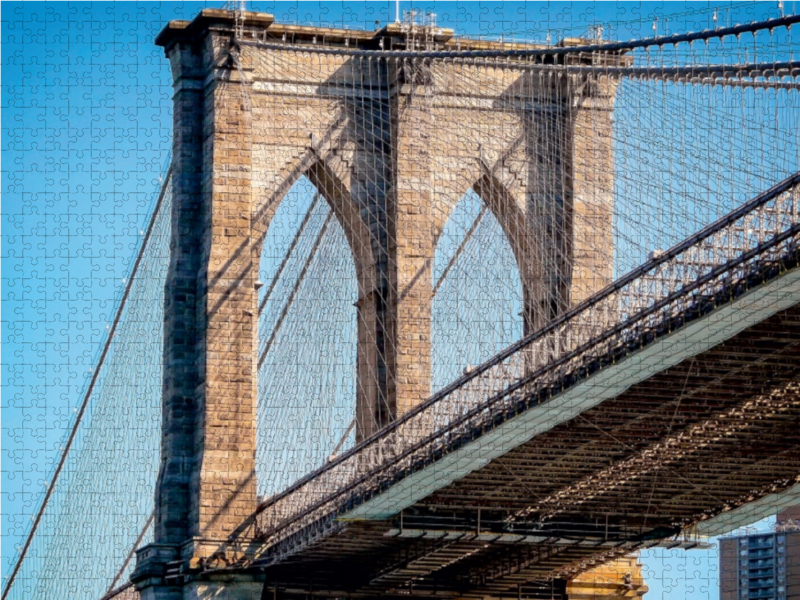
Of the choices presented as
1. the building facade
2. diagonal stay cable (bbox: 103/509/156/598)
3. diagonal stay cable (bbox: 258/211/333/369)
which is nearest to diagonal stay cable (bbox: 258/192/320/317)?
diagonal stay cable (bbox: 258/211/333/369)

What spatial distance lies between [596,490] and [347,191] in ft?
31.3

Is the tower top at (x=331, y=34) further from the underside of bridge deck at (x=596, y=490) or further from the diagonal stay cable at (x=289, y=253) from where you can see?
the underside of bridge deck at (x=596, y=490)

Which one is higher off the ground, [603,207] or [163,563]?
[603,207]

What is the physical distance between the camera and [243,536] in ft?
201

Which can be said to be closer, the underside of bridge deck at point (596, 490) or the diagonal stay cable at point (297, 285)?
the underside of bridge deck at point (596, 490)

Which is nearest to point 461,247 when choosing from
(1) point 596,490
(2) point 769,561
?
(1) point 596,490

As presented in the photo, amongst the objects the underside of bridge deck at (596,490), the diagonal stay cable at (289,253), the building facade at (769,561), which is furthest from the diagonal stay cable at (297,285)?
the building facade at (769,561)

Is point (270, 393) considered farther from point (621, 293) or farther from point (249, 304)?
point (621, 293)

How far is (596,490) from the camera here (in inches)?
2296

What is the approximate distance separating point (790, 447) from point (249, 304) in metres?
12.6

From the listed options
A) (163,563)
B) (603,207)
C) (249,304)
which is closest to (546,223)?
(603,207)

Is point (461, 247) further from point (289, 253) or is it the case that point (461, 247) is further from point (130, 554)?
point (130, 554)

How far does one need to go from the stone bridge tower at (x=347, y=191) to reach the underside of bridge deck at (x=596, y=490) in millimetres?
2742

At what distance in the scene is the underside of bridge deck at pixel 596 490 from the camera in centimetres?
5116
